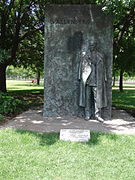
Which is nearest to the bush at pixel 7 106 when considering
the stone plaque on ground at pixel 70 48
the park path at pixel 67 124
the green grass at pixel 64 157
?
the park path at pixel 67 124

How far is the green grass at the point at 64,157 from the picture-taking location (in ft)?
13.4

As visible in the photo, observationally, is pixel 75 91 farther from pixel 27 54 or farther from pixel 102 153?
pixel 27 54

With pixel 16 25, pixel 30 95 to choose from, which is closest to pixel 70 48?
pixel 16 25

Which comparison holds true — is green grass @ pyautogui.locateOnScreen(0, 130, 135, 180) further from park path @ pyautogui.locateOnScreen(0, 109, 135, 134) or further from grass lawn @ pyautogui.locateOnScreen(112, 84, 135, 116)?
grass lawn @ pyautogui.locateOnScreen(112, 84, 135, 116)

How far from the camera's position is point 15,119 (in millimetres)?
7898

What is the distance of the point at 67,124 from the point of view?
288 inches

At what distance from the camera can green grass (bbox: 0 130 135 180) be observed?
4094mm

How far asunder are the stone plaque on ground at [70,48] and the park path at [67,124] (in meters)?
0.52

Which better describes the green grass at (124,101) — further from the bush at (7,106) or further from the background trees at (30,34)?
the bush at (7,106)

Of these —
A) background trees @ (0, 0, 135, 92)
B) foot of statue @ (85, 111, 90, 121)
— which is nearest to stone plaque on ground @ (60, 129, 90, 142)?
foot of statue @ (85, 111, 90, 121)

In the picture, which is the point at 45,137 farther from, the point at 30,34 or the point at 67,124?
the point at 30,34

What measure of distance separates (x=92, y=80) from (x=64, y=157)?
Answer: 364 cm

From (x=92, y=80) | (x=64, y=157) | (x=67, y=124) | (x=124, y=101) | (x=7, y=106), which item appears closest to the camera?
(x=64, y=157)

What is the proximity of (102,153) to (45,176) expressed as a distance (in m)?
1.42
